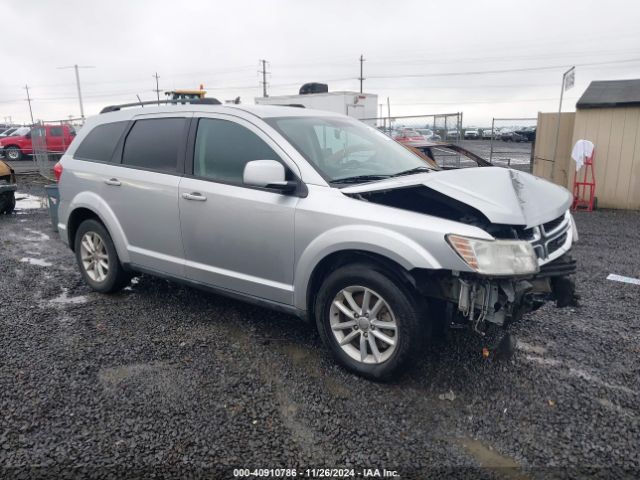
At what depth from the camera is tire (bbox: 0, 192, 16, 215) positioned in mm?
10320

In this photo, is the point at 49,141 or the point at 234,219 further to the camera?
the point at 49,141

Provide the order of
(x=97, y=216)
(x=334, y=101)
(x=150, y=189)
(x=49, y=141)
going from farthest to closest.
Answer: (x=49, y=141), (x=334, y=101), (x=97, y=216), (x=150, y=189)

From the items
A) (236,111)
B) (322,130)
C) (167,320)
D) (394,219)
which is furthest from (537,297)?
(167,320)

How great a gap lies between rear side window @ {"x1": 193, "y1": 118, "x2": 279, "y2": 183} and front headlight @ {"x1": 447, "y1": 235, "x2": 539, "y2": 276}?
154 cm

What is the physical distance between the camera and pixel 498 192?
3.21 m

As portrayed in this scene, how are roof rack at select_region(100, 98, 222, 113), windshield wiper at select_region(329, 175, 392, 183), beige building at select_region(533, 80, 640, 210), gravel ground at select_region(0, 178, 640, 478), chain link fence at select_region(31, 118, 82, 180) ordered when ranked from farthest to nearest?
chain link fence at select_region(31, 118, 82, 180), beige building at select_region(533, 80, 640, 210), roof rack at select_region(100, 98, 222, 113), windshield wiper at select_region(329, 175, 392, 183), gravel ground at select_region(0, 178, 640, 478)

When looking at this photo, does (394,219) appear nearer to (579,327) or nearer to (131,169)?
(579,327)

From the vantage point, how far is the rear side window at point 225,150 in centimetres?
388

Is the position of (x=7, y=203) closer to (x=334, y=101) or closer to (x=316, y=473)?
(x=316, y=473)

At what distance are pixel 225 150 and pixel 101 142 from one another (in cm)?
172

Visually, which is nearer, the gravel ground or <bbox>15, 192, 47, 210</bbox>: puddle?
the gravel ground

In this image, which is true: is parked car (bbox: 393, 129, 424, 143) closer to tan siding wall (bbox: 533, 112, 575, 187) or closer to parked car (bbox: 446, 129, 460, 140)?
parked car (bbox: 446, 129, 460, 140)

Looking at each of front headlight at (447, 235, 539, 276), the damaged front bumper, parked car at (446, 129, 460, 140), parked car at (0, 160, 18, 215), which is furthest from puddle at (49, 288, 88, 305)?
parked car at (446, 129, 460, 140)

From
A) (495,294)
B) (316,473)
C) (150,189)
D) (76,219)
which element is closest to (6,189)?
(76,219)
